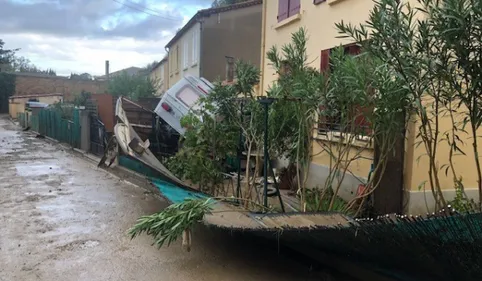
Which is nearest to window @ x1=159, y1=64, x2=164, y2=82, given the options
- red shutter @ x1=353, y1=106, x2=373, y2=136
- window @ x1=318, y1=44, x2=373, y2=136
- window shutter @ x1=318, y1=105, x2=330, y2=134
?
window shutter @ x1=318, y1=105, x2=330, y2=134

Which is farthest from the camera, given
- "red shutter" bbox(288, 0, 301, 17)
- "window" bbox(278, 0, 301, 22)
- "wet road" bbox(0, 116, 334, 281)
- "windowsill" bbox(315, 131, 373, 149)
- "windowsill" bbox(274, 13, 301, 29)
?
"window" bbox(278, 0, 301, 22)

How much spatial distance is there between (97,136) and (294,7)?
8.77 meters

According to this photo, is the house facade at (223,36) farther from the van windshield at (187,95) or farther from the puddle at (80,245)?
the puddle at (80,245)

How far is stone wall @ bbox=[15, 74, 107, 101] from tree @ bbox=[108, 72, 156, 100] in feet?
80.2

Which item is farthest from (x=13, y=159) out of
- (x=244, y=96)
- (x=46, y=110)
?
(x=244, y=96)

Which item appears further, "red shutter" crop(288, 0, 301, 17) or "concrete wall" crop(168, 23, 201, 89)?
"concrete wall" crop(168, 23, 201, 89)

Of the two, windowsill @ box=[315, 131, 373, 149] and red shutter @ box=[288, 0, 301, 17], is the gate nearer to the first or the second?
red shutter @ box=[288, 0, 301, 17]

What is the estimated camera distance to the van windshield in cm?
996

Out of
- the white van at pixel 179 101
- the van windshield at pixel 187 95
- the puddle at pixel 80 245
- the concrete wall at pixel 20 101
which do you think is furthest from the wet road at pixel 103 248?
the concrete wall at pixel 20 101

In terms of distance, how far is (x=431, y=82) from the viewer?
3654 mm

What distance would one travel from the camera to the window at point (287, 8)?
976 centimetres

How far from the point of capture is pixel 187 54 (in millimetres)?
20797

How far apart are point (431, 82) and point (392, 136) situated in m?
1.19

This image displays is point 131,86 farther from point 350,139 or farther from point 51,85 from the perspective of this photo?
point 51,85
